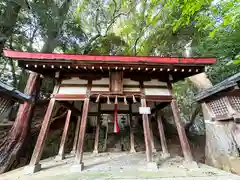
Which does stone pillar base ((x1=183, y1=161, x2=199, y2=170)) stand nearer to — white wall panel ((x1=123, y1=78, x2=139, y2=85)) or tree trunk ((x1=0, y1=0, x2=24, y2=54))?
white wall panel ((x1=123, y1=78, x2=139, y2=85))

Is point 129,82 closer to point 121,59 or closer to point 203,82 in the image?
point 121,59

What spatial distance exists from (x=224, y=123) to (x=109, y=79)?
162 inches

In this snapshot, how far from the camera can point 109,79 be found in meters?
3.71

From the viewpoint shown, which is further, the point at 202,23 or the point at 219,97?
the point at 202,23

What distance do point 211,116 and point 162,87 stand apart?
2.36 m

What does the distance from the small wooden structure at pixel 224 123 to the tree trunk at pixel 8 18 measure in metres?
8.66

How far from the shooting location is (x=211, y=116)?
4457 mm

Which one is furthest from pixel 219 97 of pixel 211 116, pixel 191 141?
pixel 191 141

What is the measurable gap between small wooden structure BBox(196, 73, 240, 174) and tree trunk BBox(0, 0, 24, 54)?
8.66 metres

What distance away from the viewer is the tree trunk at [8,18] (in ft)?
17.5

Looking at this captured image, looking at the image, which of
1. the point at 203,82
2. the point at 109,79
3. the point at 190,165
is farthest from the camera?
the point at 203,82

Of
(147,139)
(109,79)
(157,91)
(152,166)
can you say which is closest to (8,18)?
(109,79)

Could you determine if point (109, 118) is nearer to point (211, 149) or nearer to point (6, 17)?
point (211, 149)

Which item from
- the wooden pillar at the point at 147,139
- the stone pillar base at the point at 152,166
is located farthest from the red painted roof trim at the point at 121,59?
the stone pillar base at the point at 152,166
